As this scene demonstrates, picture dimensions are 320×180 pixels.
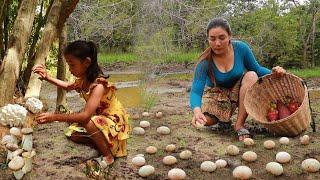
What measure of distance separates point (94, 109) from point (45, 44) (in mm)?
1168

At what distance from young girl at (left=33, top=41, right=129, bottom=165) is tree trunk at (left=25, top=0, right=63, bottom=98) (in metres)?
0.52

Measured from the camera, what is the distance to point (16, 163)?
7.91 ft

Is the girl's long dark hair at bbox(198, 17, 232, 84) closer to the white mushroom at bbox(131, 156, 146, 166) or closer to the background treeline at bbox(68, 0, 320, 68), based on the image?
the white mushroom at bbox(131, 156, 146, 166)

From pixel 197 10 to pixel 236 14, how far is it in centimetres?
262

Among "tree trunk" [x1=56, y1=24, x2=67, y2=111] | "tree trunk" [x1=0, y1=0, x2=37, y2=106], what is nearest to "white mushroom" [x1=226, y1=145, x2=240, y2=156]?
"tree trunk" [x1=0, y1=0, x2=37, y2=106]

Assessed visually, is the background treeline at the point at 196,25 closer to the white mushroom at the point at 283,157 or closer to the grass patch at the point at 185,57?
the grass patch at the point at 185,57

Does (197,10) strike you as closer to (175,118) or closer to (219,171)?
(175,118)

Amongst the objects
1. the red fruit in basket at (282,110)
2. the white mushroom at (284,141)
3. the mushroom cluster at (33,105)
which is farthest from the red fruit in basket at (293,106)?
the mushroom cluster at (33,105)

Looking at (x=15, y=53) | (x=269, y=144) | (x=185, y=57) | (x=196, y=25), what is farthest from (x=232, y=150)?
(x=185, y=57)

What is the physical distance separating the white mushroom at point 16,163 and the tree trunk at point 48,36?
3.87 feet

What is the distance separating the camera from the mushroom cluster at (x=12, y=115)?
2.61 metres

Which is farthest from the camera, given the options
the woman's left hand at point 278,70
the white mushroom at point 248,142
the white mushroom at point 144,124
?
the white mushroom at point 144,124

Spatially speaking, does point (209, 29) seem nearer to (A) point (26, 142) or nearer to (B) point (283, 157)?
(B) point (283, 157)

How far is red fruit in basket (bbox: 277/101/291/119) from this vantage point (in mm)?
3961
